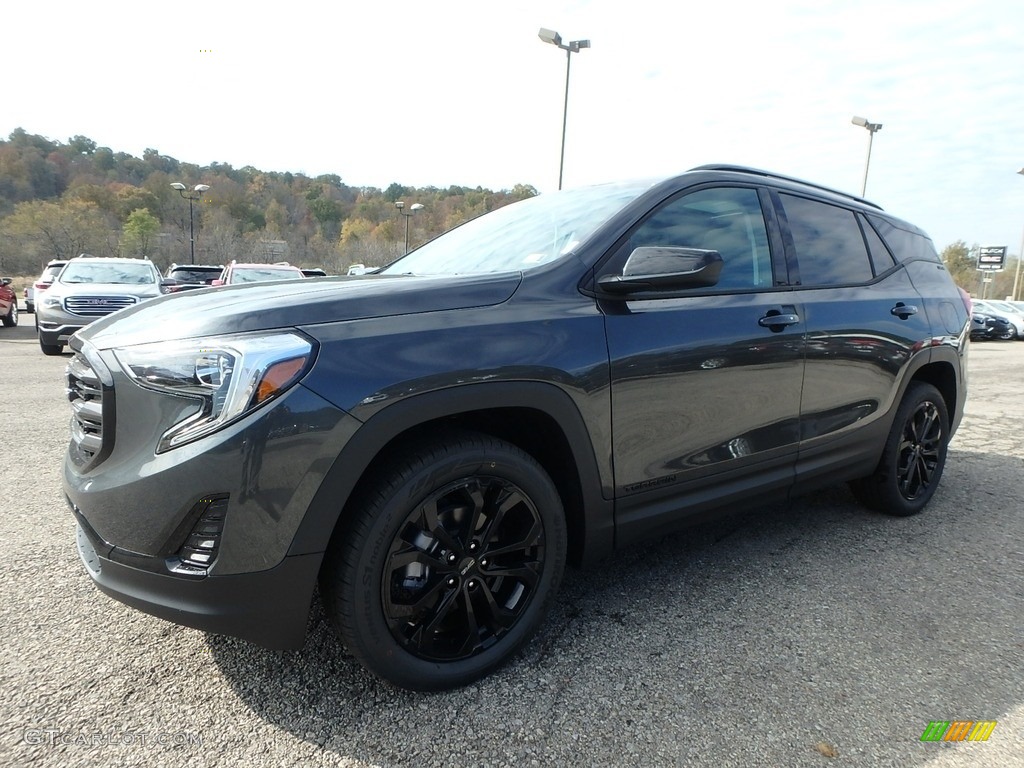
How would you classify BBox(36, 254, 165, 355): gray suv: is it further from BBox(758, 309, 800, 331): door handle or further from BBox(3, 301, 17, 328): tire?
BBox(758, 309, 800, 331): door handle

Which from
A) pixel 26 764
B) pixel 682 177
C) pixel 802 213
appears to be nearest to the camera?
pixel 26 764

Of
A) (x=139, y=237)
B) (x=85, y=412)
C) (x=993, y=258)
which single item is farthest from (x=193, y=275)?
(x=993, y=258)

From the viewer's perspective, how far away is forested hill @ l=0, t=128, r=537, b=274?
4584 cm

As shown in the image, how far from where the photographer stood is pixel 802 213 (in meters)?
3.10

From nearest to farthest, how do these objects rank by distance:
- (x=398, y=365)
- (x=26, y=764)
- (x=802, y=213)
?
1. (x=26, y=764)
2. (x=398, y=365)
3. (x=802, y=213)

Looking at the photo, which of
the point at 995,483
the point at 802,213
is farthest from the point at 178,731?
the point at 995,483

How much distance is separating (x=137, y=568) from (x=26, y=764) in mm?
554

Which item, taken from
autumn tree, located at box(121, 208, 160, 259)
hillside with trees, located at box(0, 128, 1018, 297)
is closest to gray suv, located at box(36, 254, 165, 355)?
hillside with trees, located at box(0, 128, 1018, 297)

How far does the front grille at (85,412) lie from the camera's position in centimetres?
180

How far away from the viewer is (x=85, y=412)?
187 centimetres

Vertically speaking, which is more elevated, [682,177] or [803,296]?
[682,177]

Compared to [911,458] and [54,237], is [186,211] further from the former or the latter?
[911,458]

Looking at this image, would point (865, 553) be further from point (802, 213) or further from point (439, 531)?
point (439, 531)

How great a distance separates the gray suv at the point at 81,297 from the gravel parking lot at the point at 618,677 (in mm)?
8397
